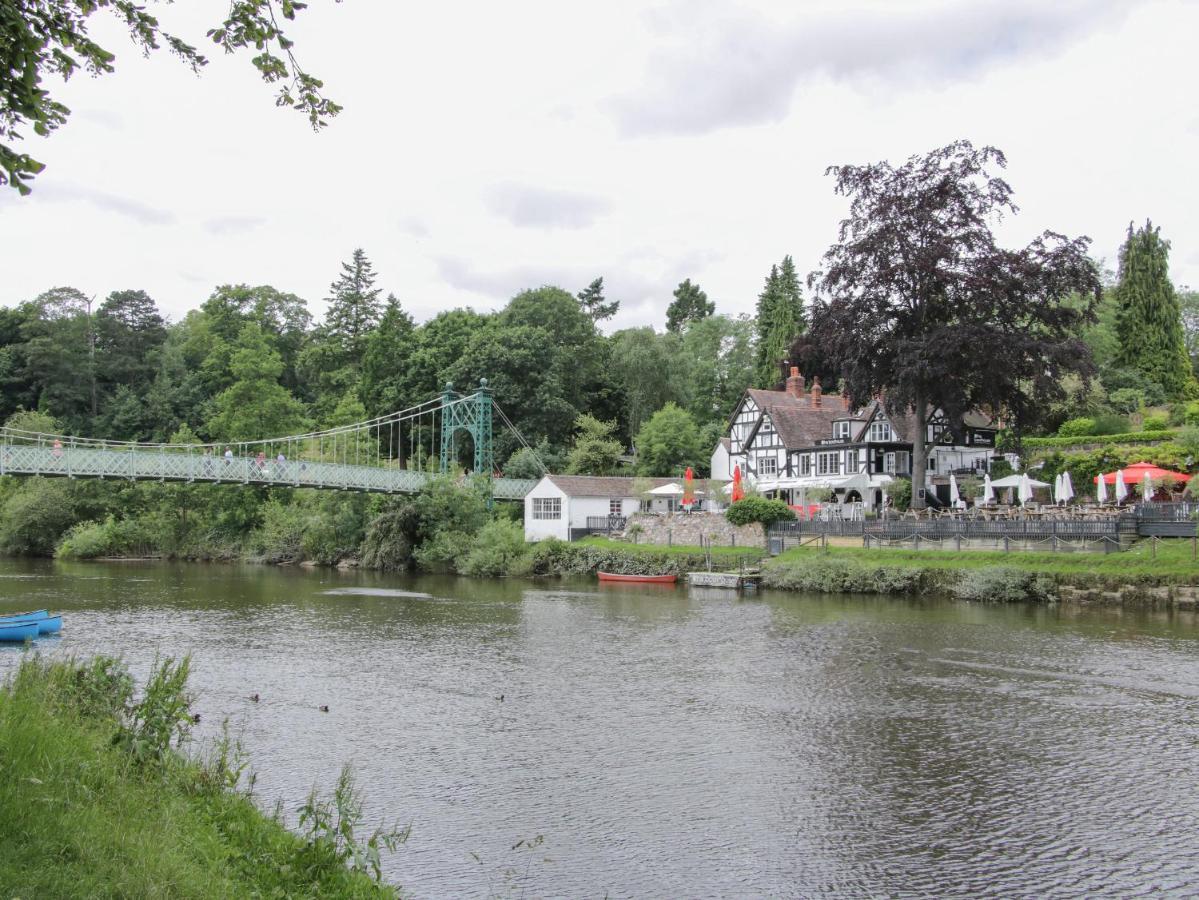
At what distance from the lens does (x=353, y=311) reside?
75438 millimetres

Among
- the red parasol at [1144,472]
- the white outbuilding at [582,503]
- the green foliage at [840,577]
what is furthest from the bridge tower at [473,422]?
the red parasol at [1144,472]

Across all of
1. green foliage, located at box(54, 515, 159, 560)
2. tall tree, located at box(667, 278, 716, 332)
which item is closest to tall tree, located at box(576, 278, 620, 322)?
tall tree, located at box(667, 278, 716, 332)

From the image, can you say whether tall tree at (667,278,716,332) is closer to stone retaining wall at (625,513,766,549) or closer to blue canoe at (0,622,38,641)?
stone retaining wall at (625,513,766,549)

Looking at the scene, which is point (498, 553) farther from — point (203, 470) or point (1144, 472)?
point (1144, 472)

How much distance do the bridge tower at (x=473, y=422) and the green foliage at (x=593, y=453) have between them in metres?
5.15

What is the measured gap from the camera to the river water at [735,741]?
9.61 metres

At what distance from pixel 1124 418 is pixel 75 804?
49.6 m

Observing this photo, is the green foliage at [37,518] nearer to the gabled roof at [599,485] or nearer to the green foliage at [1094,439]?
the gabled roof at [599,485]

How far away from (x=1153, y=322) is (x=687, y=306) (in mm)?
48570

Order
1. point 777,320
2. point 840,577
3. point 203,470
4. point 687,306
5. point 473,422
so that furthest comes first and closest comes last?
1. point 687,306
2. point 777,320
3. point 473,422
4. point 203,470
5. point 840,577

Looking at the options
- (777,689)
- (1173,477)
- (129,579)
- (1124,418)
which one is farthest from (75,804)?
(1124,418)

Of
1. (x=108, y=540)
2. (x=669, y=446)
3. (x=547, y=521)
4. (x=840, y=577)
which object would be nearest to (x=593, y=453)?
(x=669, y=446)

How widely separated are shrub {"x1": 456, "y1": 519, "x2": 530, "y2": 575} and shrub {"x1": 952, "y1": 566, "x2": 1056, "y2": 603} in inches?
818

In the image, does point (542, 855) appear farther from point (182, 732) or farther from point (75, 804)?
point (75, 804)
